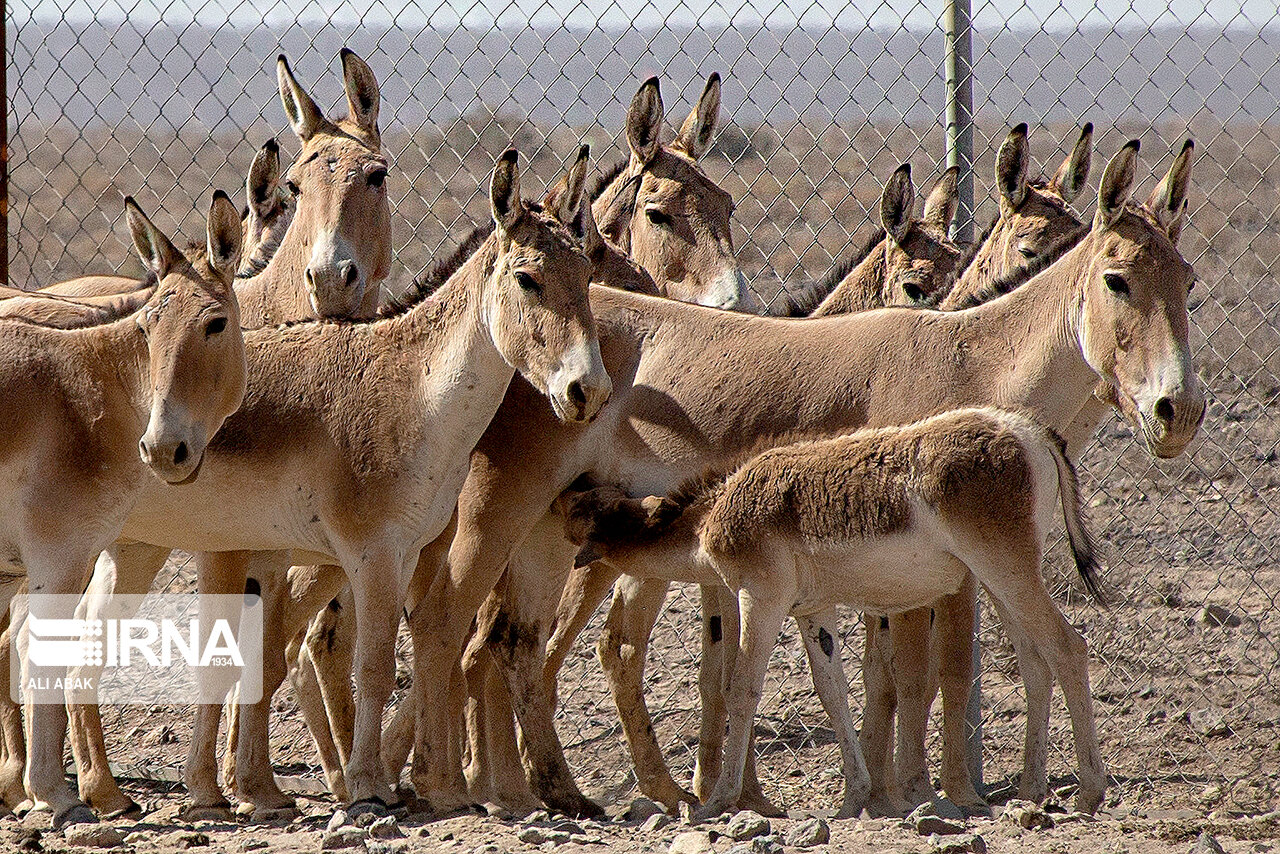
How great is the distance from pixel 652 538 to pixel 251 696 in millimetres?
1695

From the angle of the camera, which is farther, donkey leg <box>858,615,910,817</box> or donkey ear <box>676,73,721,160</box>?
donkey ear <box>676,73,721,160</box>

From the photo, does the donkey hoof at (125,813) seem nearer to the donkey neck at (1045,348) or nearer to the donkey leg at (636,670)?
the donkey leg at (636,670)

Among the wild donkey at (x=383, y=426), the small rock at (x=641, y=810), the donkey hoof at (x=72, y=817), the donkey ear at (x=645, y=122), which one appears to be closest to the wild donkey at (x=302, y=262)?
the wild donkey at (x=383, y=426)

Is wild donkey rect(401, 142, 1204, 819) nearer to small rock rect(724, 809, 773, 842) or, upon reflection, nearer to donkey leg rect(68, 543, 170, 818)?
donkey leg rect(68, 543, 170, 818)

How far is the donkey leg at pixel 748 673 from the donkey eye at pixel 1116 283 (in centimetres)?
161

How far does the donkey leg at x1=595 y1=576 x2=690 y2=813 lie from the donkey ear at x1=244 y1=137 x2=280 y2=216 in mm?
2311

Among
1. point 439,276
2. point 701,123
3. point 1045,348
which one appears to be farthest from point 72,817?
point 701,123

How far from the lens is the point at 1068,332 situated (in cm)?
558

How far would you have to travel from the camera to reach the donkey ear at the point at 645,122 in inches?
278

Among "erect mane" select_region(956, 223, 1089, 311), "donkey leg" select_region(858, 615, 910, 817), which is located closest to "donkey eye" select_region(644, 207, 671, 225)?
"erect mane" select_region(956, 223, 1089, 311)

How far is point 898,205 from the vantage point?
22.2 ft

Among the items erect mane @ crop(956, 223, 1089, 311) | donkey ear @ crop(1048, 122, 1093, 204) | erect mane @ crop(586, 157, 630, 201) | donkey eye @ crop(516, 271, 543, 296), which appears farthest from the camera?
erect mane @ crop(586, 157, 630, 201)

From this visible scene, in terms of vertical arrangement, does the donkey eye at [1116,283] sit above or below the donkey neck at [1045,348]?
above

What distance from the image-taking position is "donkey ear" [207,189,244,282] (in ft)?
16.3
